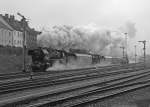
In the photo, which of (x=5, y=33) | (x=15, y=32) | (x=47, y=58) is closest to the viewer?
(x=47, y=58)

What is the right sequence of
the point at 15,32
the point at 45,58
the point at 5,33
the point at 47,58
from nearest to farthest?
the point at 45,58
the point at 47,58
the point at 5,33
the point at 15,32

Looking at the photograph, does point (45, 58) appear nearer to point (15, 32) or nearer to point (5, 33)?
point (5, 33)

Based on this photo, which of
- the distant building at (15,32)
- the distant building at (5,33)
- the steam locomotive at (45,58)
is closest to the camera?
the steam locomotive at (45,58)

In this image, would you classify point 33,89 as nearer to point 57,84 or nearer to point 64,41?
point 57,84

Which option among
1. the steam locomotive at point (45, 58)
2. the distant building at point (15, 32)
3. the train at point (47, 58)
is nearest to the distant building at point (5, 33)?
the distant building at point (15, 32)

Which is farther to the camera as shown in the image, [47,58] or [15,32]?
[15,32]

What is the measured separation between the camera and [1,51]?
143 ft

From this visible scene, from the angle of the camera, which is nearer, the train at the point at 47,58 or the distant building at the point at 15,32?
the train at the point at 47,58

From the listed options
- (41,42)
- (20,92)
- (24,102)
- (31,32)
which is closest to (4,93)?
(20,92)

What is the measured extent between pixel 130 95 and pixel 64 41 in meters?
60.7

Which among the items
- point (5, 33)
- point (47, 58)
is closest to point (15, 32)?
point (5, 33)

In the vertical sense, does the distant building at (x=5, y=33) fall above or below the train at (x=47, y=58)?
above

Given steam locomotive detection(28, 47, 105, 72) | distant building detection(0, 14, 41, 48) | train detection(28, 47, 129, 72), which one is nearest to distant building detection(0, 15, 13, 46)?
distant building detection(0, 14, 41, 48)

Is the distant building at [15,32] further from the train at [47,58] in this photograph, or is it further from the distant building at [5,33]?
the train at [47,58]
